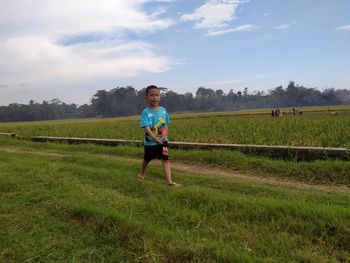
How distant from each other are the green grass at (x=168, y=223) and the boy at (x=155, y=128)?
0.45 m

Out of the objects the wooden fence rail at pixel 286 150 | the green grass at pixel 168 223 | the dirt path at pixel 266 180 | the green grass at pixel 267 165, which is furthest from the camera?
the wooden fence rail at pixel 286 150

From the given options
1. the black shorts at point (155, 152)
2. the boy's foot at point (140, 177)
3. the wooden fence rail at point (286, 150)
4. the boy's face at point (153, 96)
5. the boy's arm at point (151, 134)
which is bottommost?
the boy's foot at point (140, 177)

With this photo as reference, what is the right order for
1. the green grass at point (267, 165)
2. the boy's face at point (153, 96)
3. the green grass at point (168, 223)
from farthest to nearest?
1. the green grass at point (267, 165)
2. the boy's face at point (153, 96)
3. the green grass at point (168, 223)

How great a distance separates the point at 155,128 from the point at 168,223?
2.25 metres

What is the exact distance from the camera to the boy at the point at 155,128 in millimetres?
5867

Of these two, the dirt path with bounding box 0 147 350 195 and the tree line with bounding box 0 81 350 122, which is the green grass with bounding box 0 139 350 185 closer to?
the dirt path with bounding box 0 147 350 195

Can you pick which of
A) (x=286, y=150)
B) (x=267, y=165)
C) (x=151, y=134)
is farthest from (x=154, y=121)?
(x=286, y=150)

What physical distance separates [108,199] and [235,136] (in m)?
7.18

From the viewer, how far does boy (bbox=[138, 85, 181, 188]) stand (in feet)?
19.2

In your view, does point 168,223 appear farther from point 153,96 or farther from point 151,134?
point 153,96

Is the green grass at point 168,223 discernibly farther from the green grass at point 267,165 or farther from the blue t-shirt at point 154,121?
the green grass at point 267,165

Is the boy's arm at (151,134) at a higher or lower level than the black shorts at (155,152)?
higher

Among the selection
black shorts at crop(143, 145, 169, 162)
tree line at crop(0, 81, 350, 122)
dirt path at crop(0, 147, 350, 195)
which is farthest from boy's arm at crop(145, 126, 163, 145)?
tree line at crop(0, 81, 350, 122)

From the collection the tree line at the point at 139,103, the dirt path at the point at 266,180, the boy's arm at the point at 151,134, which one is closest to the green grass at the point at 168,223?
the dirt path at the point at 266,180
